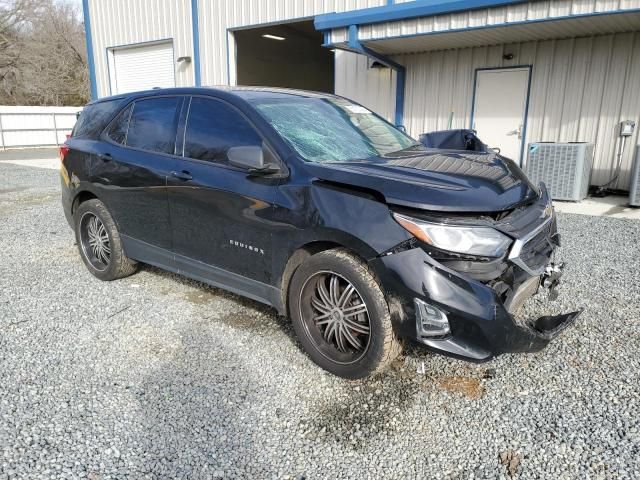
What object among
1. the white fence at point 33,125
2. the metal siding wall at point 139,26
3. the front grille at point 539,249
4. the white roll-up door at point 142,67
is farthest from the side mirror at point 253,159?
the white fence at point 33,125

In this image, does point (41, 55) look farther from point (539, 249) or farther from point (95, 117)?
point (539, 249)

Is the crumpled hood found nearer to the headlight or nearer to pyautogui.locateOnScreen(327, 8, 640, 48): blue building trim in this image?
the headlight

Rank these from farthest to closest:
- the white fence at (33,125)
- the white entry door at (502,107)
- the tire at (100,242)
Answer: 1. the white fence at (33,125)
2. the white entry door at (502,107)
3. the tire at (100,242)

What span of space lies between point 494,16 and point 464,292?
20.8 ft

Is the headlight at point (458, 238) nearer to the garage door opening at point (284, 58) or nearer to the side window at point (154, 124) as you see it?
the side window at point (154, 124)

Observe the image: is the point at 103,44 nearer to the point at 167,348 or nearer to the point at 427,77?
the point at 427,77

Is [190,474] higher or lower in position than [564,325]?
lower

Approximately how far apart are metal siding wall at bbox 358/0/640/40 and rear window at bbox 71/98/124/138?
542 centimetres

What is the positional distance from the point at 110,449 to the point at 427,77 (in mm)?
9430

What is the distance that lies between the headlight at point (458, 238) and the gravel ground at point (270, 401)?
2.92 feet

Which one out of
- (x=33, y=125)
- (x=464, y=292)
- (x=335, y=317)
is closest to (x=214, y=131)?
(x=335, y=317)

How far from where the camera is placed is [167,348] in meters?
3.24

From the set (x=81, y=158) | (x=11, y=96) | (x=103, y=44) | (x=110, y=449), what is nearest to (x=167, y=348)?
(x=110, y=449)

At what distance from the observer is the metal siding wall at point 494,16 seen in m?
6.48
